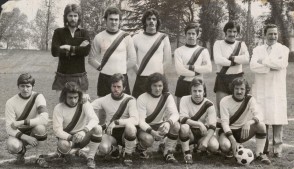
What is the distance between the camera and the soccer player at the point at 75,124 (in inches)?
220

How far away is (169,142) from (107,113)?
0.95 meters

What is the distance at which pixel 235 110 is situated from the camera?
6.14 m

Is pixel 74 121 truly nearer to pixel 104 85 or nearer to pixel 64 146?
pixel 64 146

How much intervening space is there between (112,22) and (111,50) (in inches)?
16.0

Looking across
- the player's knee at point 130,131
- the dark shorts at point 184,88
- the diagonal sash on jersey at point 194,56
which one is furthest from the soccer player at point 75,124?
the diagonal sash on jersey at point 194,56

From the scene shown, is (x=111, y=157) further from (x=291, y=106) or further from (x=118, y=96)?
(x=291, y=106)

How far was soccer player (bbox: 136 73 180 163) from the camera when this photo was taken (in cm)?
586

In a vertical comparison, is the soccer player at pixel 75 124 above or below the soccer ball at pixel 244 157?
above

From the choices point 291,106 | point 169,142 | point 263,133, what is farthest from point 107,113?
point 291,106

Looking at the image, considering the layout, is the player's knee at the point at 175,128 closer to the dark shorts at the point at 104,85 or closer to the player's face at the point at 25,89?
the dark shorts at the point at 104,85

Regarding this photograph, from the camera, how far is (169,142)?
19.6 feet

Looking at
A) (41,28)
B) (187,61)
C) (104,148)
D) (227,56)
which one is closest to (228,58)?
(227,56)

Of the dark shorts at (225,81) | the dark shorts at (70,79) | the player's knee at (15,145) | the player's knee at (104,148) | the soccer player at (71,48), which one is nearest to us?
the player's knee at (15,145)

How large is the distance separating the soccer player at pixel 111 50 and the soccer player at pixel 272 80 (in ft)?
6.23
